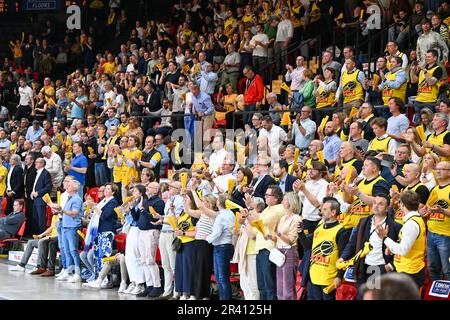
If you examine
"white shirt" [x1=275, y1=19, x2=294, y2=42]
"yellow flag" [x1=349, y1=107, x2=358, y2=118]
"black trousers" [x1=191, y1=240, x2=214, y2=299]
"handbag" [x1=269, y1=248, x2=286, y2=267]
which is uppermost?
"white shirt" [x1=275, y1=19, x2=294, y2=42]

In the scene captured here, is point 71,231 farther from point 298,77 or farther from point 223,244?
point 298,77

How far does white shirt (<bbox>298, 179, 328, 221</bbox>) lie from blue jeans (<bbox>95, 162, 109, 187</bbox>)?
8114 mm

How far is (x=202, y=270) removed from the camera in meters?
12.9

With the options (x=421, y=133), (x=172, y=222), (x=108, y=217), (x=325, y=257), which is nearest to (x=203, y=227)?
(x=172, y=222)

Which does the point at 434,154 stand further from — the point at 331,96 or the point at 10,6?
the point at 10,6

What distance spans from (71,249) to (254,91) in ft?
17.7

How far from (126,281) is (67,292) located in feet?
2.99

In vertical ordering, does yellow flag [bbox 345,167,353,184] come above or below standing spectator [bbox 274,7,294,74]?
below

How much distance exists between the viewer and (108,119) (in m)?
20.5

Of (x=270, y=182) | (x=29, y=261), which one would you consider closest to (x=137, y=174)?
(x=29, y=261)

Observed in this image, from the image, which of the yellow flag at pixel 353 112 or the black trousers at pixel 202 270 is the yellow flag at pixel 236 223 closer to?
the black trousers at pixel 202 270

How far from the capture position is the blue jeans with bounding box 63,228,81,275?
50.3 ft

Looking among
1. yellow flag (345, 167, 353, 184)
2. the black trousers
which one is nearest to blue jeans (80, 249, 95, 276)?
the black trousers

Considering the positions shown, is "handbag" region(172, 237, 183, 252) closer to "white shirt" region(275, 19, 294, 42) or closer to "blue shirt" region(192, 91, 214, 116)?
"blue shirt" region(192, 91, 214, 116)
